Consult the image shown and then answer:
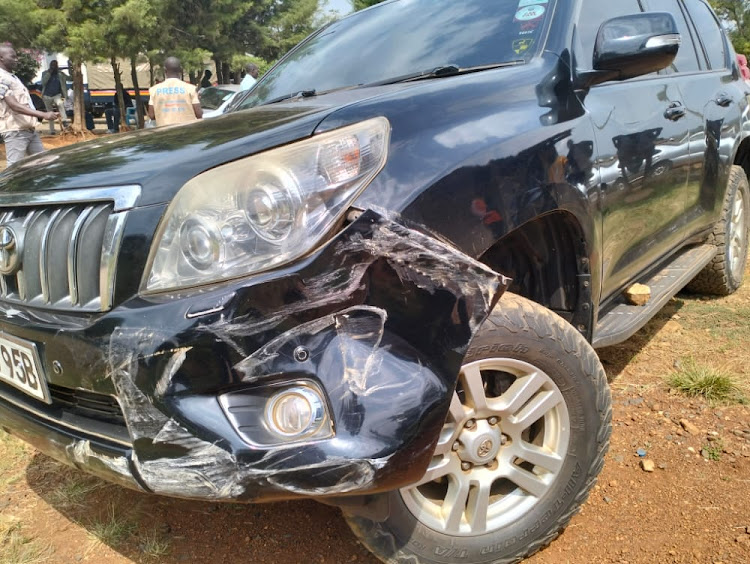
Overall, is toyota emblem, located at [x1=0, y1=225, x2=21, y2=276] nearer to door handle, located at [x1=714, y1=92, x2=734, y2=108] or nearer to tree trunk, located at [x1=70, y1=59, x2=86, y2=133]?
door handle, located at [x1=714, y1=92, x2=734, y2=108]

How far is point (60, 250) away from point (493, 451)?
1281 mm

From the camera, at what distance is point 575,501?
6.37 feet

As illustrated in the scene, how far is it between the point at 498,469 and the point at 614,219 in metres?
1.02

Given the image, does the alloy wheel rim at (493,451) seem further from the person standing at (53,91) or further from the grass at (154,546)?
the person standing at (53,91)

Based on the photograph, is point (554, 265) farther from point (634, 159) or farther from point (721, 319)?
point (721, 319)

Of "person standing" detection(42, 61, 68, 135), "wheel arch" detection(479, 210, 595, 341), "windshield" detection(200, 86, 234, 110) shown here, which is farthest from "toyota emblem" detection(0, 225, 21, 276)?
"person standing" detection(42, 61, 68, 135)

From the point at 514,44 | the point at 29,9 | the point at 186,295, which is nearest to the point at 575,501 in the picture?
the point at 186,295

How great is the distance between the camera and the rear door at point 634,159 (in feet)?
7.46

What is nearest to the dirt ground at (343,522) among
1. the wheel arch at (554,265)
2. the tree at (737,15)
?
the wheel arch at (554,265)

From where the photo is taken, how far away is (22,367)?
176 centimetres

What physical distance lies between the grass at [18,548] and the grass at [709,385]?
2676 millimetres

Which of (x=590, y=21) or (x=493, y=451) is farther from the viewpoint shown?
→ (x=590, y=21)

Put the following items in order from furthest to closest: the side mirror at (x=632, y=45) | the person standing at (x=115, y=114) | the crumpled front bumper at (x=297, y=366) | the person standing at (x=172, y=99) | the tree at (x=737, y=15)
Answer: the tree at (x=737, y=15) → the person standing at (x=115, y=114) → the person standing at (x=172, y=99) → the side mirror at (x=632, y=45) → the crumpled front bumper at (x=297, y=366)

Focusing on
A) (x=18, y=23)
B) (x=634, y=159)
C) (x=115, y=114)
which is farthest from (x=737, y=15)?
(x=634, y=159)
